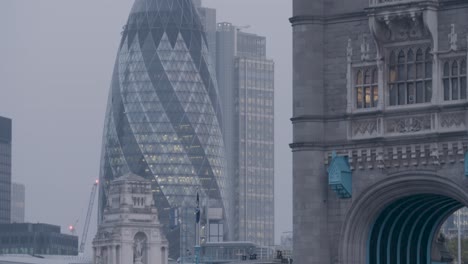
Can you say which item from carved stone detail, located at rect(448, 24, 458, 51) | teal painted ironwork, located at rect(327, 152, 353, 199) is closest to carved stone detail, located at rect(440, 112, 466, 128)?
carved stone detail, located at rect(448, 24, 458, 51)

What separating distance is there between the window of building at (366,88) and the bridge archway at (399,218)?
192 cm

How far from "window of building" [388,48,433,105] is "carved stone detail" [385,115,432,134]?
420mm

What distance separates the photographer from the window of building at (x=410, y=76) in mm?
41631

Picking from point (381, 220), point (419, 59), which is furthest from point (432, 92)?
point (381, 220)

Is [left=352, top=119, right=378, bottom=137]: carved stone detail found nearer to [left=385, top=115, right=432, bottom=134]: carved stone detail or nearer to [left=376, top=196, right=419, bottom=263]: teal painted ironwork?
[left=385, top=115, right=432, bottom=134]: carved stone detail

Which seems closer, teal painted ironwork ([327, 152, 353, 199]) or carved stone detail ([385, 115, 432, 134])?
carved stone detail ([385, 115, 432, 134])

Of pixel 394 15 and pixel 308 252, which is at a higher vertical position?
pixel 394 15

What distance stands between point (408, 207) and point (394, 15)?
188 inches

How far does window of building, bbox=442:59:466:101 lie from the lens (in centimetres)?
4097

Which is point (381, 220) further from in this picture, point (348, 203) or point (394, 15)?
point (394, 15)

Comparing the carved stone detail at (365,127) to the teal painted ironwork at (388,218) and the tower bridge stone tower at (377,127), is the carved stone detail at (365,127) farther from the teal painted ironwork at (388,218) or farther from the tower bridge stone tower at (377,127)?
the teal painted ironwork at (388,218)

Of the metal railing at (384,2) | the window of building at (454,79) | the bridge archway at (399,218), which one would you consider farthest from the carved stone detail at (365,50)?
the bridge archway at (399,218)

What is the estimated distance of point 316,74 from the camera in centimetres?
4328

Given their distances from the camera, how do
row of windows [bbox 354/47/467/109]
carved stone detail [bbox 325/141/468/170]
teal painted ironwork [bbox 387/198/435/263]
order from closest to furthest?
carved stone detail [bbox 325/141/468/170] → row of windows [bbox 354/47/467/109] → teal painted ironwork [bbox 387/198/435/263]
